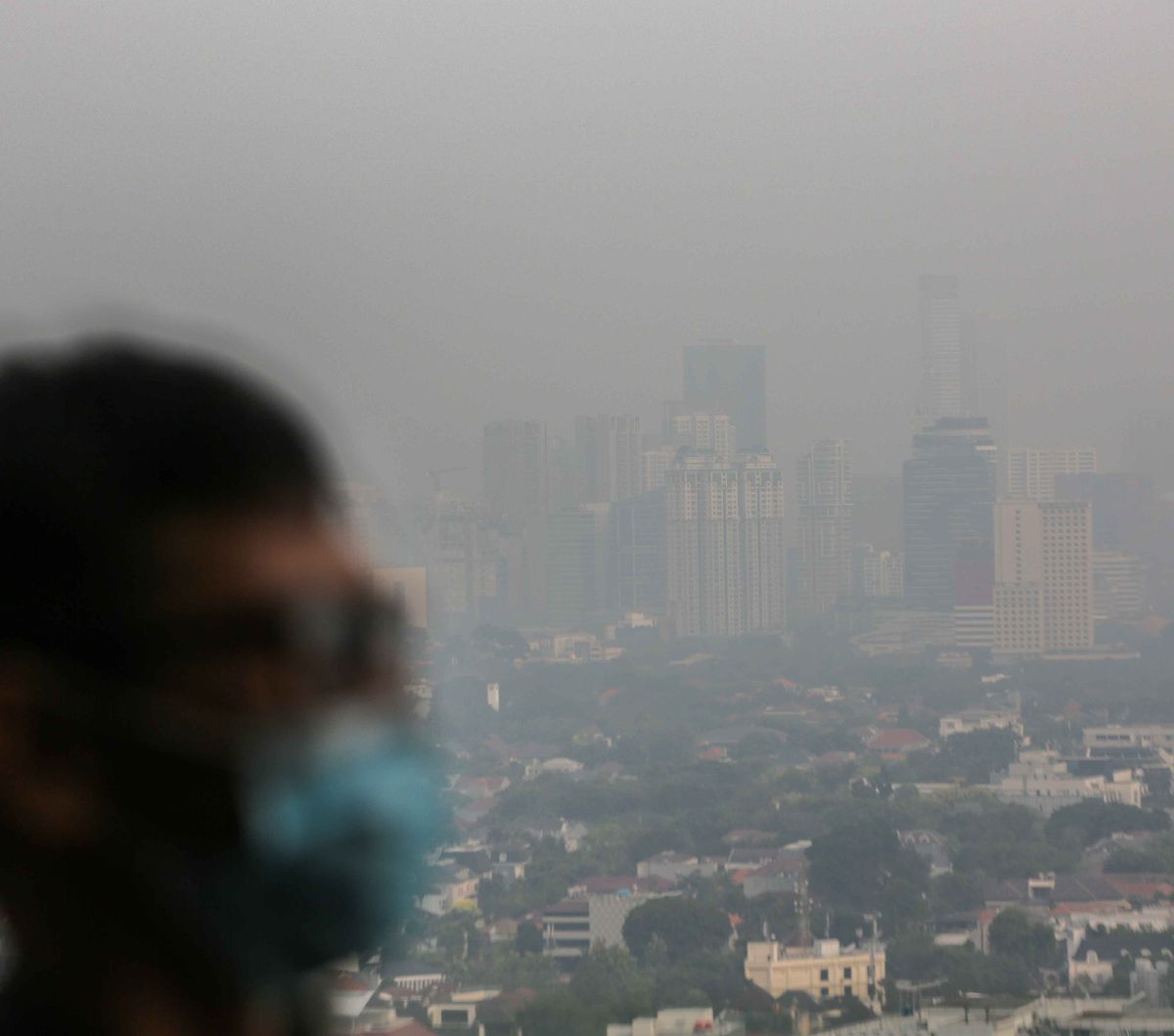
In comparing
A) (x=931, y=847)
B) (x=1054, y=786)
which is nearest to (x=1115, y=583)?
(x=1054, y=786)

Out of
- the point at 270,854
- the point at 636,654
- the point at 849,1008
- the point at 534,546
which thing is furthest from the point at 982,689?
the point at 270,854

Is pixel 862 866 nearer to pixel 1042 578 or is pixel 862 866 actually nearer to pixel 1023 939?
pixel 1023 939

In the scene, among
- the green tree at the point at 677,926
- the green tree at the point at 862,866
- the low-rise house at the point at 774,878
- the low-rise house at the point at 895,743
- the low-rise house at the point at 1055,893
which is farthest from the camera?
the low-rise house at the point at 895,743

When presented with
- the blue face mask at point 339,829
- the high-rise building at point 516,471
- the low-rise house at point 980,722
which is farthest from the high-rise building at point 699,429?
the blue face mask at point 339,829

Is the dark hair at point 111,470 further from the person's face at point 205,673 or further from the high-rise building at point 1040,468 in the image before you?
the high-rise building at point 1040,468

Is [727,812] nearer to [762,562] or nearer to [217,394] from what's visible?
[762,562]

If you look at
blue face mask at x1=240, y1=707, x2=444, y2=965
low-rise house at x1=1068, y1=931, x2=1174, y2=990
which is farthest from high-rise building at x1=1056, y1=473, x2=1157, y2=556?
blue face mask at x1=240, y1=707, x2=444, y2=965

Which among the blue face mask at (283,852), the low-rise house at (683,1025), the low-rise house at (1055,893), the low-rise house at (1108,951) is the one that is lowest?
the low-rise house at (1055,893)
